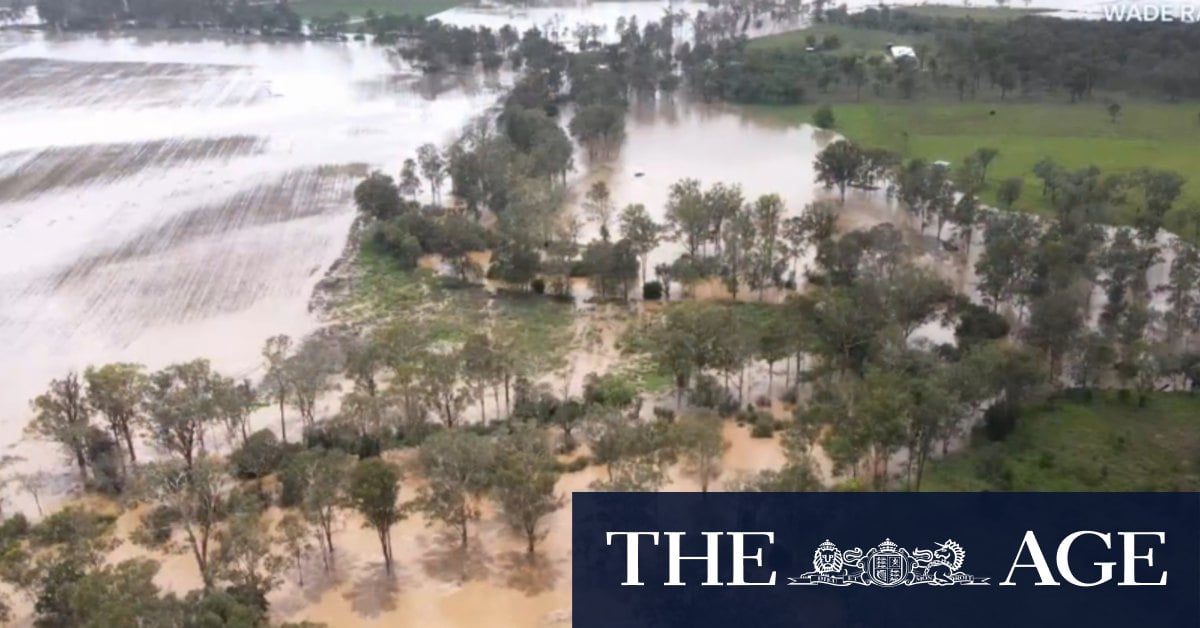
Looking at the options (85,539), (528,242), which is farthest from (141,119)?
(85,539)

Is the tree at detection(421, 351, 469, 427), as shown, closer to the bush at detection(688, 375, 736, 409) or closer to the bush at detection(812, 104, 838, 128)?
the bush at detection(688, 375, 736, 409)

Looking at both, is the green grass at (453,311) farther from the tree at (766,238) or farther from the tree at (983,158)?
the tree at (983,158)

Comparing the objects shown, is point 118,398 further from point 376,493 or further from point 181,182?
point 181,182

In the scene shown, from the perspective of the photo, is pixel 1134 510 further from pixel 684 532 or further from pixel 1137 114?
pixel 1137 114

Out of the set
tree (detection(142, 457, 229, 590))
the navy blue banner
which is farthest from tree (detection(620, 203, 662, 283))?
tree (detection(142, 457, 229, 590))

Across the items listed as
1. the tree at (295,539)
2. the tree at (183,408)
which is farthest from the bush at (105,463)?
the tree at (295,539)
